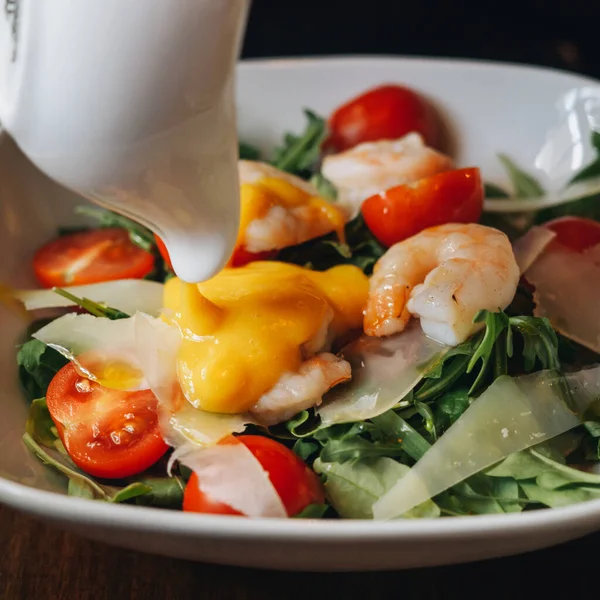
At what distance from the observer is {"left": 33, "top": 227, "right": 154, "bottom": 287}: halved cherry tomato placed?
6.00 feet

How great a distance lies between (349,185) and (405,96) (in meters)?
0.53

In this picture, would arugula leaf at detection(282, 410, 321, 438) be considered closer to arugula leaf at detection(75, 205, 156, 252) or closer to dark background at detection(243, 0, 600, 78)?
arugula leaf at detection(75, 205, 156, 252)

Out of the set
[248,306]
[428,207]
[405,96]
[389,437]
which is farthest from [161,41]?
[405,96]

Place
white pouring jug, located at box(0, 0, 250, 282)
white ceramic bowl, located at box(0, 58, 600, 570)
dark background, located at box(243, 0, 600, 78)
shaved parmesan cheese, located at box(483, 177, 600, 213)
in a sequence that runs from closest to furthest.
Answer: white pouring jug, located at box(0, 0, 250, 282) → white ceramic bowl, located at box(0, 58, 600, 570) → shaved parmesan cheese, located at box(483, 177, 600, 213) → dark background, located at box(243, 0, 600, 78)

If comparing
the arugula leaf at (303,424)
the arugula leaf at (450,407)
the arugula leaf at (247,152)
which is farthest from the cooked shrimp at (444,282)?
the arugula leaf at (247,152)

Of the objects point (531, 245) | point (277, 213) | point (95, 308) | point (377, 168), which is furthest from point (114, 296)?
point (531, 245)

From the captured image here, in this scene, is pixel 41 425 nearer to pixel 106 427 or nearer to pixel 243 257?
pixel 106 427

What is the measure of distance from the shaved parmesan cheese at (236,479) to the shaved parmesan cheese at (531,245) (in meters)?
0.84

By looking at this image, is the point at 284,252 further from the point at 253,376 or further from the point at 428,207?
the point at 253,376

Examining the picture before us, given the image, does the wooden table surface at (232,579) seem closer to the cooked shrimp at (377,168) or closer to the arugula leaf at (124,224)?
the arugula leaf at (124,224)

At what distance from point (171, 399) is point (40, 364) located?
36 cm

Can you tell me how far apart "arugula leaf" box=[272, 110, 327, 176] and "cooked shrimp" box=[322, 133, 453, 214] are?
21 centimetres

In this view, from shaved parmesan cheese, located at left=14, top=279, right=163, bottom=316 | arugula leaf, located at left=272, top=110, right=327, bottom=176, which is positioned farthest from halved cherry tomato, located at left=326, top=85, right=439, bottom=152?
shaved parmesan cheese, located at left=14, top=279, right=163, bottom=316

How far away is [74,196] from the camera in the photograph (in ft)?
6.81
